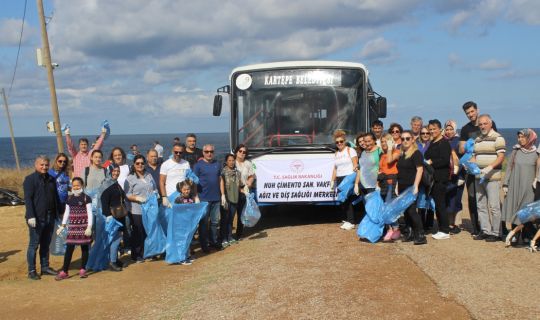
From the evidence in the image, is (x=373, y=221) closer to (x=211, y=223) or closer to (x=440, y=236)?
(x=440, y=236)

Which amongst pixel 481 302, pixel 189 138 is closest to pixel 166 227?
pixel 189 138

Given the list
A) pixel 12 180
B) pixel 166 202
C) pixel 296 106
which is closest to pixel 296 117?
pixel 296 106

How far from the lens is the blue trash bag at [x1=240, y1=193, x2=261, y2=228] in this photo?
927 cm

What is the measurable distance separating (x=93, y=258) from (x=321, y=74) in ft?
17.4

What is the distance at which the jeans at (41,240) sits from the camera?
7.81 m

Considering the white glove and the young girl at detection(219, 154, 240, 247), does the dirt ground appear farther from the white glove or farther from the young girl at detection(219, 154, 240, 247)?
the white glove

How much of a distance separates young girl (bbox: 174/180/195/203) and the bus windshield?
222 cm

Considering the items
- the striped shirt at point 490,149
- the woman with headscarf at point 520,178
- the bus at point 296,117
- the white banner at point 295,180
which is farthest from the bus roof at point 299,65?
the woman with headscarf at point 520,178

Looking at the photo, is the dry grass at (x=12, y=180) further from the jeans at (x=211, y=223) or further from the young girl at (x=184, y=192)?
the young girl at (x=184, y=192)

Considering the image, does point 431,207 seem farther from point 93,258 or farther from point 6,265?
point 6,265

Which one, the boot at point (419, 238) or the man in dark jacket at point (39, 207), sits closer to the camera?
the man in dark jacket at point (39, 207)

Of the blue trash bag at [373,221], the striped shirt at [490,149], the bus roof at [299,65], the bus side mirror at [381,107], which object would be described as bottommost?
the blue trash bag at [373,221]

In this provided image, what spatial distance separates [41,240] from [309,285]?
167 inches

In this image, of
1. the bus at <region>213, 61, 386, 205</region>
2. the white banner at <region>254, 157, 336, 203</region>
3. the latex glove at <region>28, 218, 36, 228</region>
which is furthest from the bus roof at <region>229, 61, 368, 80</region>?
the latex glove at <region>28, 218, 36, 228</region>
